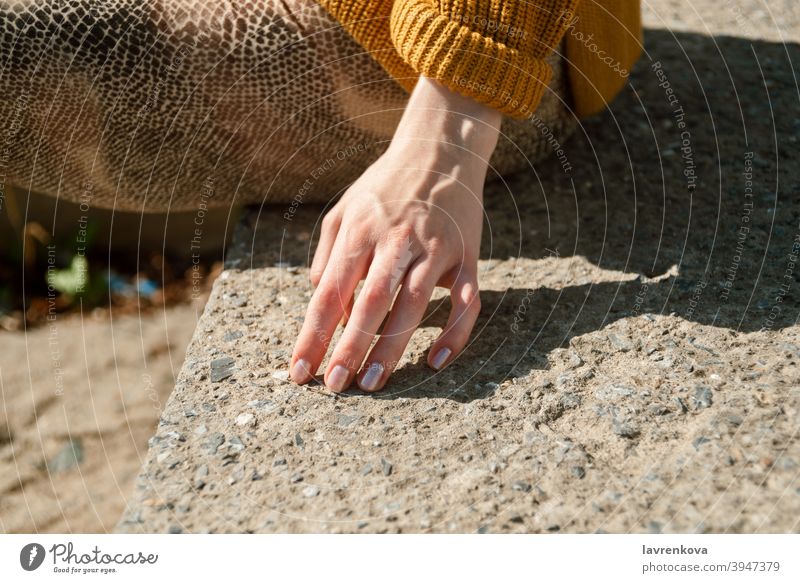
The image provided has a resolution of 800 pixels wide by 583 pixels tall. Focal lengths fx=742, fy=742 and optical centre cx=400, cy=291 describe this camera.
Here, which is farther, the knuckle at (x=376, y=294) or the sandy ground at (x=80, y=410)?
the sandy ground at (x=80, y=410)

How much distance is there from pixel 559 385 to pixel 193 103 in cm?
81

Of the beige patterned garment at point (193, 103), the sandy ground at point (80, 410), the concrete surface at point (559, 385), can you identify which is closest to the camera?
the concrete surface at point (559, 385)

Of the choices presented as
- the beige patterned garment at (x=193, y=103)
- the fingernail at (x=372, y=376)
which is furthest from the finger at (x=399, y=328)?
the beige patterned garment at (x=193, y=103)

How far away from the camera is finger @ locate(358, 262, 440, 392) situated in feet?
3.47

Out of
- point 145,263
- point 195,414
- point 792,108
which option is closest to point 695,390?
point 195,414

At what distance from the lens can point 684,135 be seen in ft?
5.13

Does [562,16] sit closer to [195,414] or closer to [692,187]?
[692,187]

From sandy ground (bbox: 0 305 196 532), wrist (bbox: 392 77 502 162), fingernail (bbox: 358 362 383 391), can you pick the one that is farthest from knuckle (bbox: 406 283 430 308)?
sandy ground (bbox: 0 305 196 532)

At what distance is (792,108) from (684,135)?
0.27 m

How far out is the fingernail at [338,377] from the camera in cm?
104

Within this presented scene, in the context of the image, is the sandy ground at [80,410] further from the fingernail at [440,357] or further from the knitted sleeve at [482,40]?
the knitted sleeve at [482,40]

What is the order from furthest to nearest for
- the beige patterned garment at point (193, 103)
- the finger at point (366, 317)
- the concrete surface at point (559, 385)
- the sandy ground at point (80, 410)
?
the sandy ground at point (80, 410) → the beige patterned garment at point (193, 103) → the finger at point (366, 317) → the concrete surface at point (559, 385)

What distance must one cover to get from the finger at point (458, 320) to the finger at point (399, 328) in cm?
5
